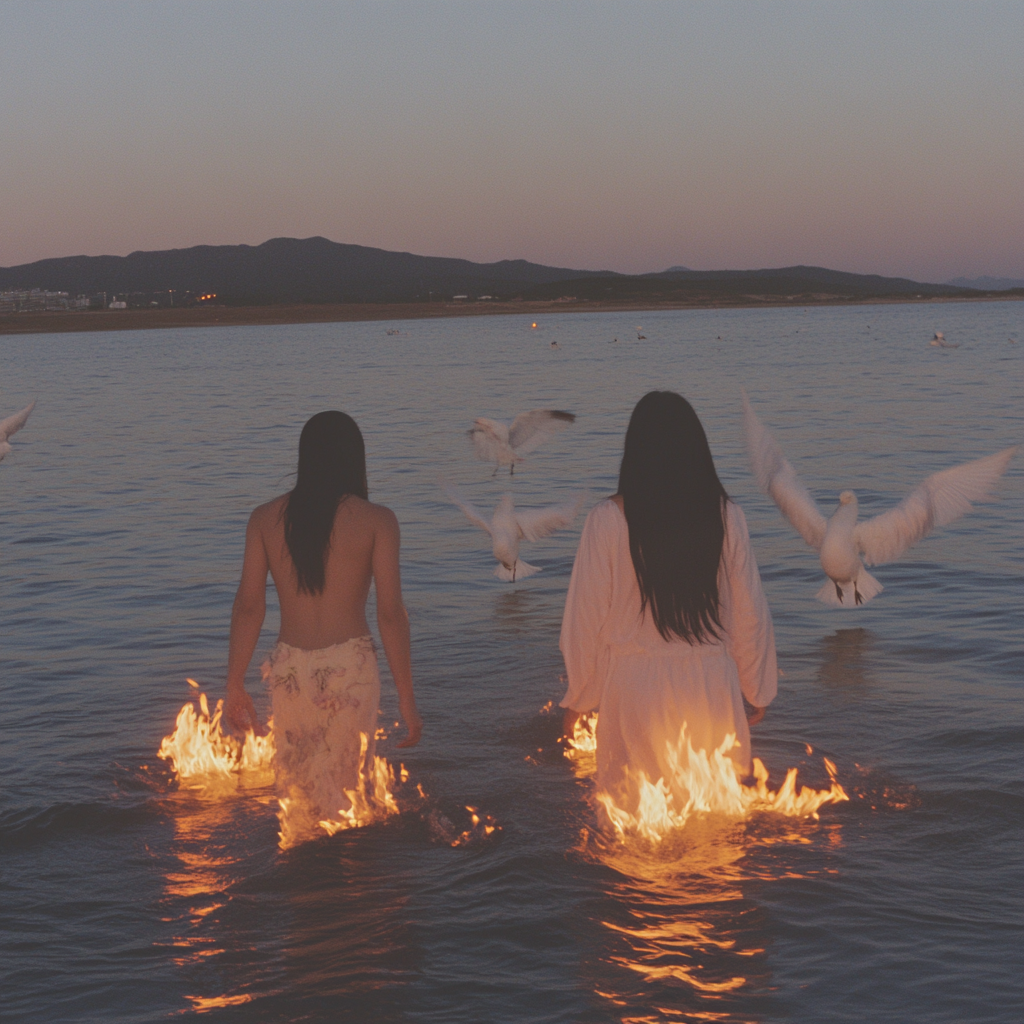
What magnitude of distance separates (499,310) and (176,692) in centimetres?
16699

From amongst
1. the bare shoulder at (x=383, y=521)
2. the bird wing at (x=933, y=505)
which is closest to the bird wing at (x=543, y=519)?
the bird wing at (x=933, y=505)

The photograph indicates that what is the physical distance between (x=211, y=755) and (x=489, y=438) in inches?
356

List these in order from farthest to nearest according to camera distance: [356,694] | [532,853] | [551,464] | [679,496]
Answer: [551,464] < [532,853] < [356,694] < [679,496]

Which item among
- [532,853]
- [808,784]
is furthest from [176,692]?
[808,784]

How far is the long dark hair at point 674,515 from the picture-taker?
14.6 feet

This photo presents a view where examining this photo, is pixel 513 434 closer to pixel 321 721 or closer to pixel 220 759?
pixel 220 759

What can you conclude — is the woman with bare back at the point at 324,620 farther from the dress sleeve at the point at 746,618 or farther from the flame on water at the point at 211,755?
the flame on water at the point at 211,755

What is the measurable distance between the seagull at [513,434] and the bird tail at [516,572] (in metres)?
3.22

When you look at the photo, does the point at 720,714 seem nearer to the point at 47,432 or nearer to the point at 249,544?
the point at 249,544

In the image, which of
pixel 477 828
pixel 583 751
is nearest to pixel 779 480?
pixel 583 751

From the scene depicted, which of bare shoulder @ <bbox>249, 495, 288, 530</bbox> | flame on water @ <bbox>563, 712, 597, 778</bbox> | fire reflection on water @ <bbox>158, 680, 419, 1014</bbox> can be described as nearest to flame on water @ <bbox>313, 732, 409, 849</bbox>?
fire reflection on water @ <bbox>158, 680, 419, 1014</bbox>

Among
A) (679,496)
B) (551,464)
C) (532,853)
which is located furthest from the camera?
(551,464)

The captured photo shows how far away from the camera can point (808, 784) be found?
6.95 metres

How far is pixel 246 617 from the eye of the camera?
5.20m
